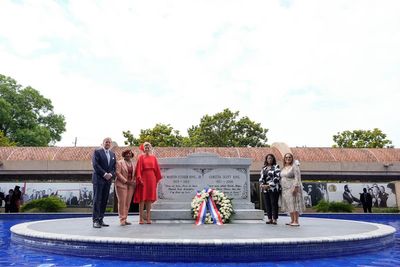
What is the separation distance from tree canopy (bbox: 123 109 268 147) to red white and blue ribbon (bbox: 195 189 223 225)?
1099 inches

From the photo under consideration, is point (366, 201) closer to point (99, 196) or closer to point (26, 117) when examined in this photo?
point (99, 196)

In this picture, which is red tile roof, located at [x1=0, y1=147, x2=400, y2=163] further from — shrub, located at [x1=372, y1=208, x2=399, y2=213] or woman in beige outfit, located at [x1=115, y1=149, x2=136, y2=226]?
woman in beige outfit, located at [x1=115, y1=149, x2=136, y2=226]

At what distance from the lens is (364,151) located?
2034cm

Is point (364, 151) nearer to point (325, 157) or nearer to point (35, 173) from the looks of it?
point (325, 157)

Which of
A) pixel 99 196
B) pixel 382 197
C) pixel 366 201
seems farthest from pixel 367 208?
pixel 99 196

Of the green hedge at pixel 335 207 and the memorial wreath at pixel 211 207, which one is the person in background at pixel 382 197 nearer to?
the green hedge at pixel 335 207

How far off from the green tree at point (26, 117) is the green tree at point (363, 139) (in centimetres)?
3190

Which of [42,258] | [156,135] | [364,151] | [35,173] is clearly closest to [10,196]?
[35,173]

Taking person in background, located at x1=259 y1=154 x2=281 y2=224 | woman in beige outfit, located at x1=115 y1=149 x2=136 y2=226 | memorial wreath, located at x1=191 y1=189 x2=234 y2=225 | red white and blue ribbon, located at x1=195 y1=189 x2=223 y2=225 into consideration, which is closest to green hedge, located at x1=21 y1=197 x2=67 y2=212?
woman in beige outfit, located at x1=115 y1=149 x2=136 y2=226

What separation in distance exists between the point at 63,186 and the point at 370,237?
14.4 m

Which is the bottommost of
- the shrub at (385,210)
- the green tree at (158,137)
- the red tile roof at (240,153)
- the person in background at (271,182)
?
the shrub at (385,210)

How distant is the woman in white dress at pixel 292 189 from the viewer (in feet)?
25.9

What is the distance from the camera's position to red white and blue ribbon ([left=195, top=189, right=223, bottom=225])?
8.74m

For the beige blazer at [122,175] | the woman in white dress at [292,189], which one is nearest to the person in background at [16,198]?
the beige blazer at [122,175]
